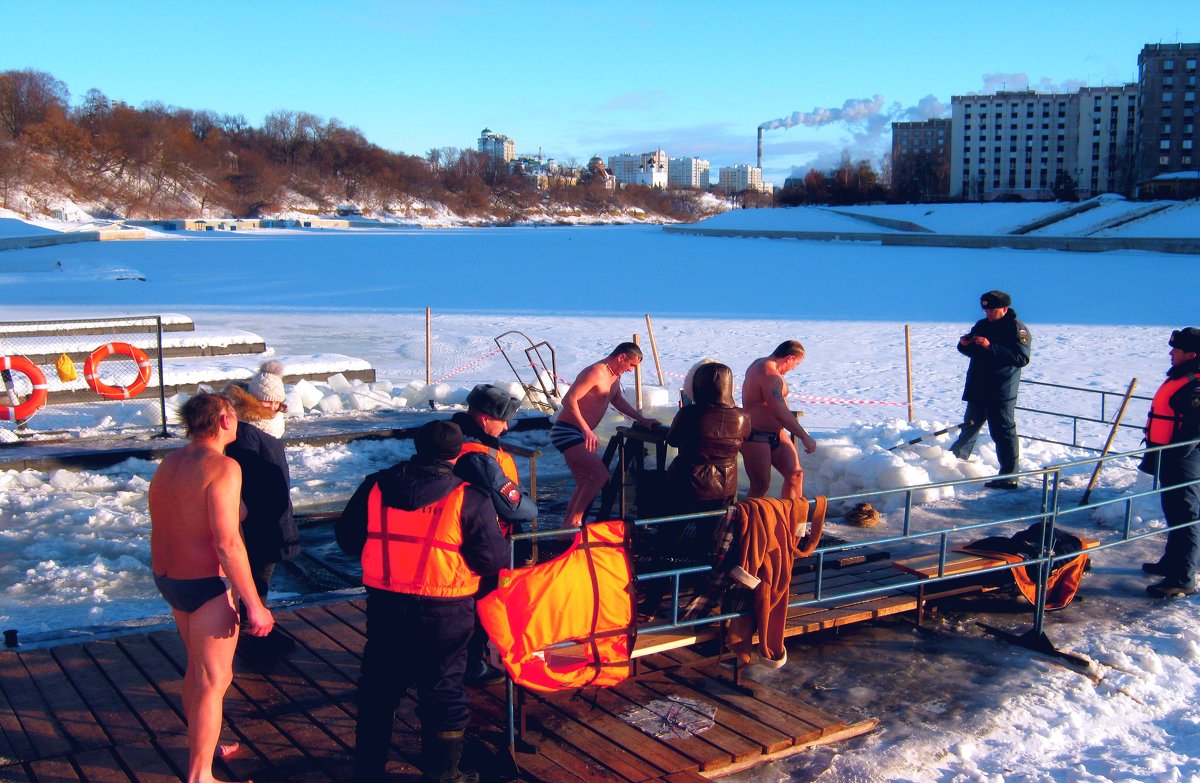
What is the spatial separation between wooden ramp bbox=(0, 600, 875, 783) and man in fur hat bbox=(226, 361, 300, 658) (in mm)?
558

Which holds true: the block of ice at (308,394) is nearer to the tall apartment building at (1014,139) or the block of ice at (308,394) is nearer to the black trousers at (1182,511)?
the black trousers at (1182,511)

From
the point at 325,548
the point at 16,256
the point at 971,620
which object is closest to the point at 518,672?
the point at 971,620

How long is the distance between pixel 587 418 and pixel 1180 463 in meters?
3.75

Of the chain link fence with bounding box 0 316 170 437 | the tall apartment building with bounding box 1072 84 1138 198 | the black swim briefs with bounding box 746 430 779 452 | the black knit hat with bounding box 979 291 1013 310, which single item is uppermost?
the tall apartment building with bounding box 1072 84 1138 198

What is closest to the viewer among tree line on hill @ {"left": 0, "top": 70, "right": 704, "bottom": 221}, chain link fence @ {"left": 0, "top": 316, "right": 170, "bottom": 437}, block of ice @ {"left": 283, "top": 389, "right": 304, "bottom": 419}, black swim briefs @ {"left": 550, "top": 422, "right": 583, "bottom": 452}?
black swim briefs @ {"left": 550, "top": 422, "right": 583, "bottom": 452}

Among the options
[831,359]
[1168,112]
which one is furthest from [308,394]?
[1168,112]

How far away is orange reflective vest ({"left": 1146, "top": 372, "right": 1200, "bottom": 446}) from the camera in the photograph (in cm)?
644

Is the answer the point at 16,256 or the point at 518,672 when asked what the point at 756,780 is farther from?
the point at 16,256

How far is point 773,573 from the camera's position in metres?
4.47

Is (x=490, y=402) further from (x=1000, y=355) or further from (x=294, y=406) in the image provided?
(x=294, y=406)

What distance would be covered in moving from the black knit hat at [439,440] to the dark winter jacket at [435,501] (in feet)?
0.11

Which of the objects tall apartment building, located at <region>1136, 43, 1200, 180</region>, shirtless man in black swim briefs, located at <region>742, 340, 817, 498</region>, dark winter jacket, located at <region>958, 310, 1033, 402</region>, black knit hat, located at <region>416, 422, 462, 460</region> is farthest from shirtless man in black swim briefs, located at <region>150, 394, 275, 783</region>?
tall apartment building, located at <region>1136, 43, 1200, 180</region>

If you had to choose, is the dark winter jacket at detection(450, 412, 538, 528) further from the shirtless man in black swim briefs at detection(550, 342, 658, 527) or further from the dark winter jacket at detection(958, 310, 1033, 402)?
the dark winter jacket at detection(958, 310, 1033, 402)

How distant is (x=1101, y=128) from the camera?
12200 cm
